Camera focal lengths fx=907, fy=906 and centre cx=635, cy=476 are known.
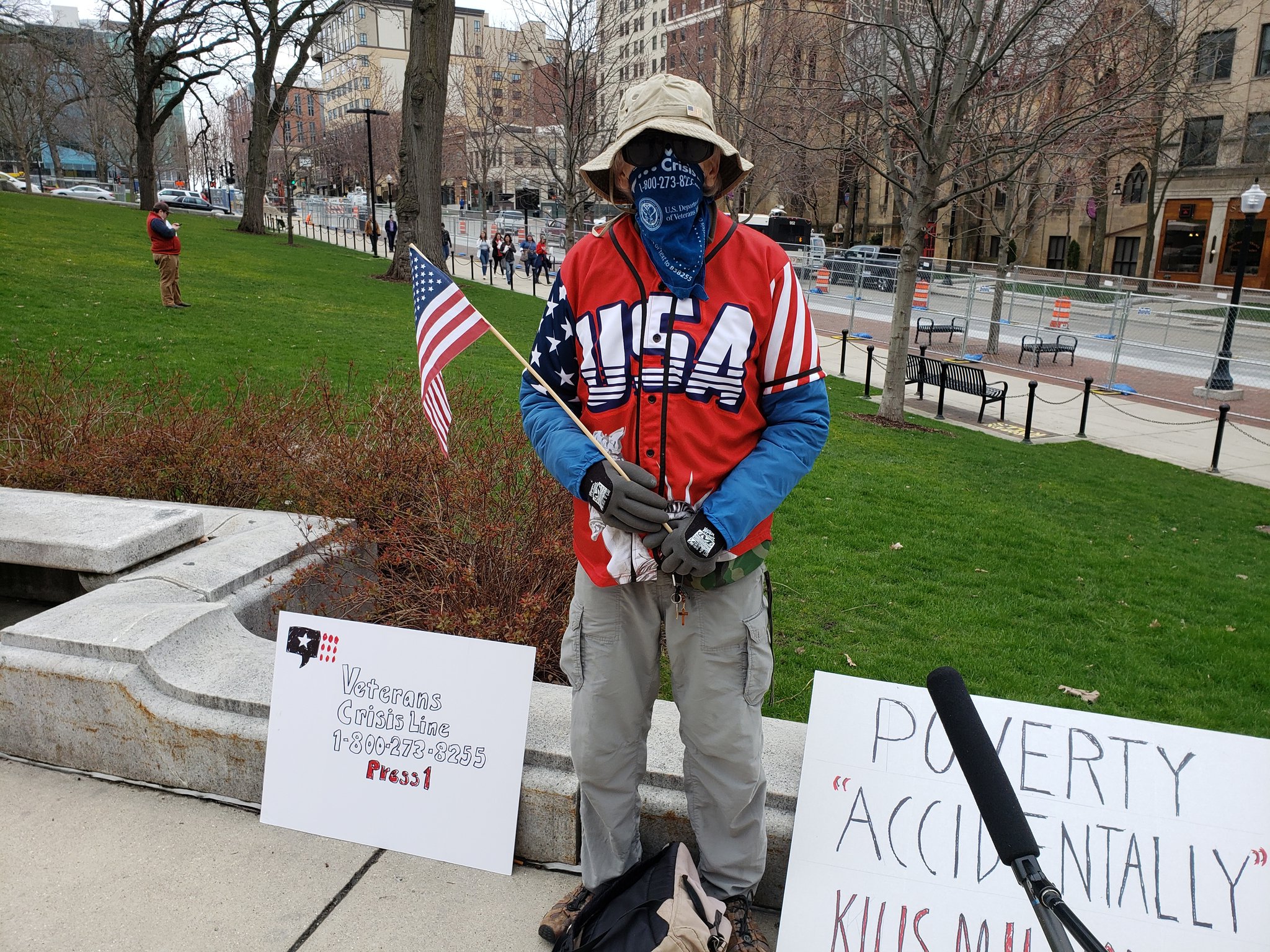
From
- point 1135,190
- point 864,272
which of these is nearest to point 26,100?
point 864,272

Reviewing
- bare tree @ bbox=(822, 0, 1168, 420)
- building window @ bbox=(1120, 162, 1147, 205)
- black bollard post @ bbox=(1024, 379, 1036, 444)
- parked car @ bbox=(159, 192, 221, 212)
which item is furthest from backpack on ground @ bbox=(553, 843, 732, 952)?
parked car @ bbox=(159, 192, 221, 212)

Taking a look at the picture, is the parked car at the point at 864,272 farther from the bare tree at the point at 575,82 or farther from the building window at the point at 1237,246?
the building window at the point at 1237,246

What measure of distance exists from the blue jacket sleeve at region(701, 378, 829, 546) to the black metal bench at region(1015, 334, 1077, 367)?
1869 cm

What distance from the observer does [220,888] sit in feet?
9.40

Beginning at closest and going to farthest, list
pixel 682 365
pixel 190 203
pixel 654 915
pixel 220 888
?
pixel 682 365
pixel 654 915
pixel 220 888
pixel 190 203

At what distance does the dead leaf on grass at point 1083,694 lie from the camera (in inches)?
174

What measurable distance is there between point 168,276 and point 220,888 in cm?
1436

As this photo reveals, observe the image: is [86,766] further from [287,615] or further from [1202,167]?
[1202,167]

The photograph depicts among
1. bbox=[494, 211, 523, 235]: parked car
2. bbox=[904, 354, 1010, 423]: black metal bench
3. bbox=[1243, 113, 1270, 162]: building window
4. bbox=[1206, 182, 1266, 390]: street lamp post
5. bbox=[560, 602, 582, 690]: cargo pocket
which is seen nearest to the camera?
bbox=[560, 602, 582, 690]: cargo pocket

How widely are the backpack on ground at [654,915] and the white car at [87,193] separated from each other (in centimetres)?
6475

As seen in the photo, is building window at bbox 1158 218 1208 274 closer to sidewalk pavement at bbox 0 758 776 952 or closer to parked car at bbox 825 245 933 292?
parked car at bbox 825 245 933 292

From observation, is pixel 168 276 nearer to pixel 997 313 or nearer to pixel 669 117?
pixel 669 117

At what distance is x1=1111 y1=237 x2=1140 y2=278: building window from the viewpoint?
4509 centimetres

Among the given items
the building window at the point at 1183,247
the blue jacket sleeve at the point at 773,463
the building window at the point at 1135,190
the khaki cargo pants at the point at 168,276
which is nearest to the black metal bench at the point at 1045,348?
the khaki cargo pants at the point at 168,276
